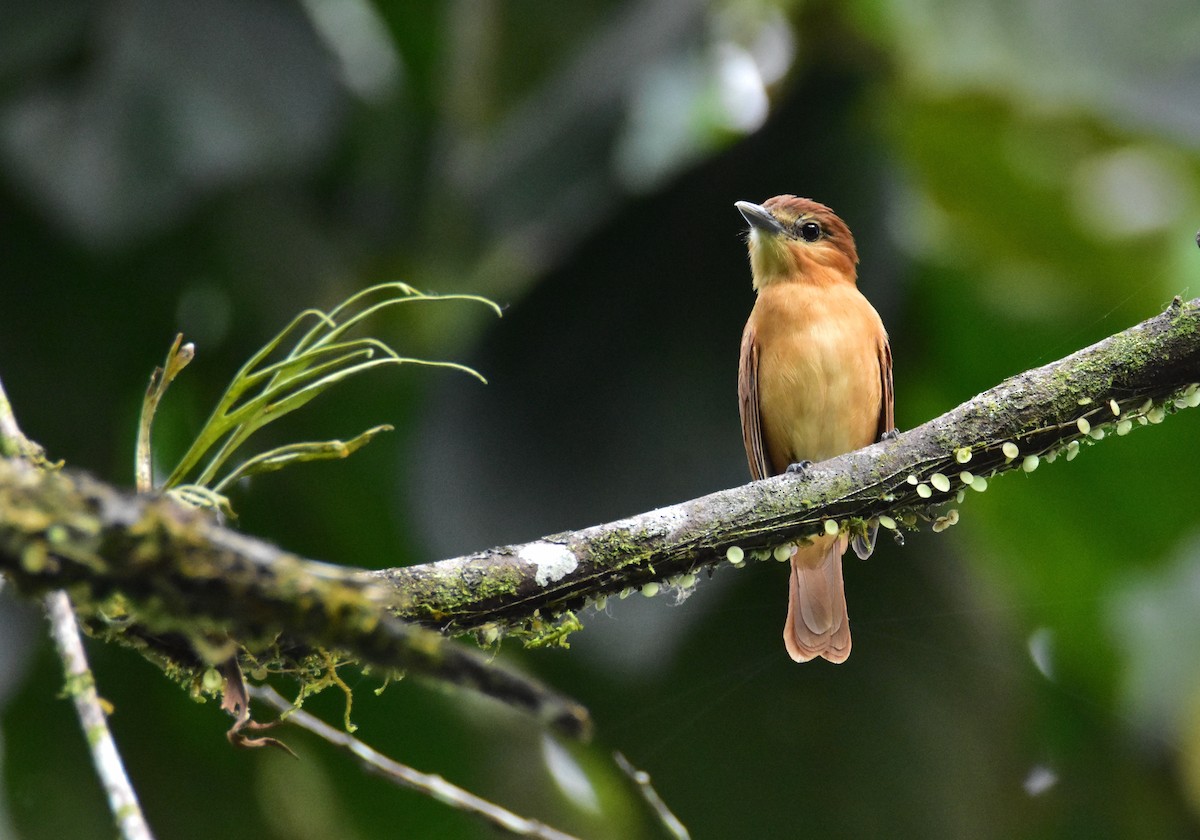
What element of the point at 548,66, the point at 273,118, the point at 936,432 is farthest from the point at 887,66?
the point at 936,432

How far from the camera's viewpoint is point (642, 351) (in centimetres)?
411

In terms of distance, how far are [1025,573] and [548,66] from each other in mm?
2630

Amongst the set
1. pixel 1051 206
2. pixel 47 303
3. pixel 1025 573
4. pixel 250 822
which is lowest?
pixel 1025 573

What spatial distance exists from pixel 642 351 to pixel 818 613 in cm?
114

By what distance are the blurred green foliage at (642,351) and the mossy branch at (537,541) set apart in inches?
64.2

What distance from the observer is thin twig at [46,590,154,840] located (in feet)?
3.10

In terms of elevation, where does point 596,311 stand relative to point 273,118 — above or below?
below

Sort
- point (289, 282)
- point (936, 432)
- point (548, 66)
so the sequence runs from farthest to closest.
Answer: point (548, 66)
point (289, 282)
point (936, 432)

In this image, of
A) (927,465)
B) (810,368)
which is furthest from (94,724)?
(810,368)

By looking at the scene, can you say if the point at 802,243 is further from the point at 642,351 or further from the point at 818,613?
the point at 818,613

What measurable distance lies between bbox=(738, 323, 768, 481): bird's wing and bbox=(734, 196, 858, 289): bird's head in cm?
22

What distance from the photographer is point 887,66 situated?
4.37 m

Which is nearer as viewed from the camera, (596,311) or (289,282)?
(596,311)

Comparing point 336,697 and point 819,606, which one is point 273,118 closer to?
point 336,697
